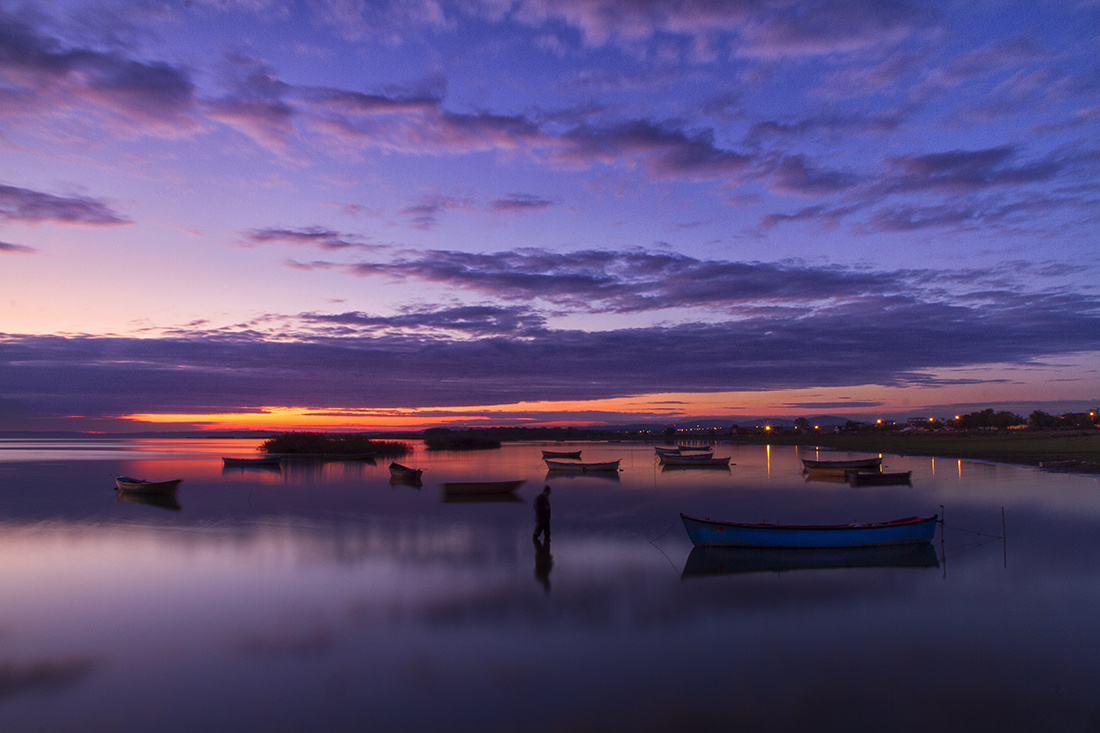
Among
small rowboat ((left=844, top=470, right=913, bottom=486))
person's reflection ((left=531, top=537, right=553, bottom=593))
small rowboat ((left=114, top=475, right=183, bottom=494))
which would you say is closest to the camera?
person's reflection ((left=531, top=537, right=553, bottom=593))

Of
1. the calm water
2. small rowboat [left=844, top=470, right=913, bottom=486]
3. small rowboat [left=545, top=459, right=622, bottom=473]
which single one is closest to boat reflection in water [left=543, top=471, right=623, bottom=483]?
small rowboat [left=545, top=459, right=622, bottom=473]

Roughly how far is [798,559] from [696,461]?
4431 cm

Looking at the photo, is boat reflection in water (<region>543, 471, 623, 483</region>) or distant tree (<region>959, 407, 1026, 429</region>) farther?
distant tree (<region>959, 407, 1026, 429</region>)

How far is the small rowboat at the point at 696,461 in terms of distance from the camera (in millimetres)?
60312

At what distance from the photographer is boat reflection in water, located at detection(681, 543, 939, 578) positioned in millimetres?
16641

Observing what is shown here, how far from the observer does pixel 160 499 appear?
34.9m

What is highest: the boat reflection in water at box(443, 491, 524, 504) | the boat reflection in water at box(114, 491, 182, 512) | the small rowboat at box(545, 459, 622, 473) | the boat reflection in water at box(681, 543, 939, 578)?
the boat reflection in water at box(681, 543, 939, 578)

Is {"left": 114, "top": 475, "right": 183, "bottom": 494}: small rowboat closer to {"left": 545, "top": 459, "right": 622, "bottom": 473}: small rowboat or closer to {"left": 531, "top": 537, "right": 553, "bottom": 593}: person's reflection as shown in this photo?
{"left": 531, "top": 537, "right": 553, "bottom": 593}: person's reflection

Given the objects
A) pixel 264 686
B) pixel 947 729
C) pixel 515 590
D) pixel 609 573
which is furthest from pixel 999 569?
pixel 264 686

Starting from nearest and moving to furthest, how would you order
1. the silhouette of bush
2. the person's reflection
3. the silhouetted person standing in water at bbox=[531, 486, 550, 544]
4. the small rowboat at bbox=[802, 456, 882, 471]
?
the person's reflection, the silhouetted person standing in water at bbox=[531, 486, 550, 544], the small rowboat at bbox=[802, 456, 882, 471], the silhouette of bush

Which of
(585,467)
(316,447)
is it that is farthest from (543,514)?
(316,447)

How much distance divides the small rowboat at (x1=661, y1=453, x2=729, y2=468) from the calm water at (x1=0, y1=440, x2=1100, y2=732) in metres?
35.4

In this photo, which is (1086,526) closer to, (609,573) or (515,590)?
(609,573)

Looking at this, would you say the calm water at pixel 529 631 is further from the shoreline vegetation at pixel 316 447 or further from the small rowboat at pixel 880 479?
the shoreline vegetation at pixel 316 447
